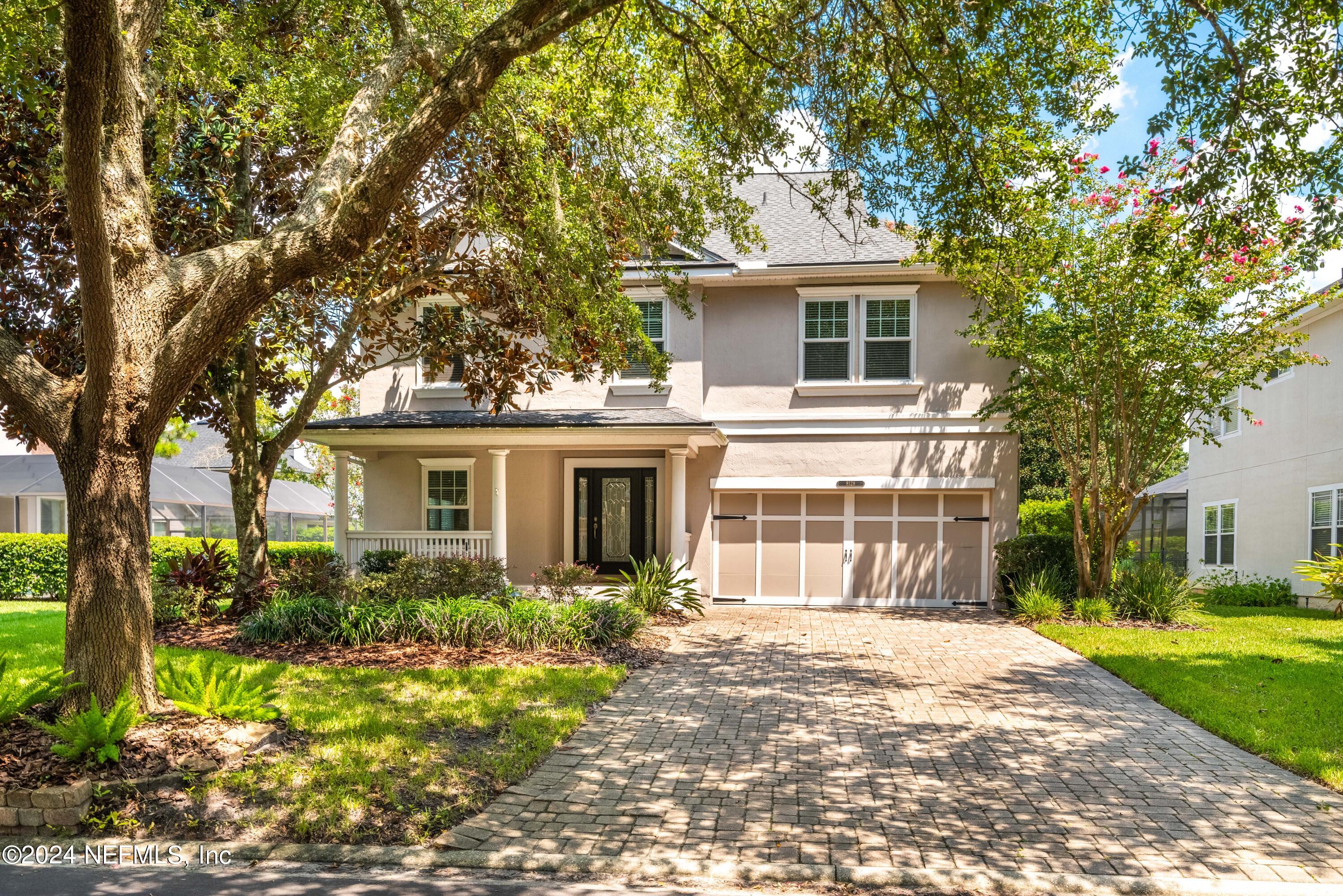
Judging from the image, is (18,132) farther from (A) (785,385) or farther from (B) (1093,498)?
(B) (1093,498)

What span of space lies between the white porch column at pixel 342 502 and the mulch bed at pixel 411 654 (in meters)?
3.70

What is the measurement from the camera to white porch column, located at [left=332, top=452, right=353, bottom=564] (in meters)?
15.2

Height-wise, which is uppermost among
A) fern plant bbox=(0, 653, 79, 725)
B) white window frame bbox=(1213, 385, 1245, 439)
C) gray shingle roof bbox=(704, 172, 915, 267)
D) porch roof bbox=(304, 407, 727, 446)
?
gray shingle roof bbox=(704, 172, 915, 267)

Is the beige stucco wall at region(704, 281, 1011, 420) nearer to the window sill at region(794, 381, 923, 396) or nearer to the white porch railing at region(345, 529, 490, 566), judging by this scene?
the window sill at region(794, 381, 923, 396)

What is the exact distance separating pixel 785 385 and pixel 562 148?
7417mm

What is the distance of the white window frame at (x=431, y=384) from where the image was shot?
54.6ft

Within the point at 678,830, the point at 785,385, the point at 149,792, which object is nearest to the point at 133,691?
the point at 149,792

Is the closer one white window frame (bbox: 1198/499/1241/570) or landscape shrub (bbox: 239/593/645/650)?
landscape shrub (bbox: 239/593/645/650)

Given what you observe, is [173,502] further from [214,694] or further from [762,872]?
[762,872]

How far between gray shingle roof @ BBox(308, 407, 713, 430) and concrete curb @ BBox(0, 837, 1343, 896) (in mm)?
9603

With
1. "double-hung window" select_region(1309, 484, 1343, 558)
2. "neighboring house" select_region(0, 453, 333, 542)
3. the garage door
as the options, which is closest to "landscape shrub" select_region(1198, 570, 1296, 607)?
"double-hung window" select_region(1309, 484, 1343, 558)

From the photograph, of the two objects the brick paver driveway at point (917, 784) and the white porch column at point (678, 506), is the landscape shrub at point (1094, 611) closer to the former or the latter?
the brick paver driveway at point (917, 784)

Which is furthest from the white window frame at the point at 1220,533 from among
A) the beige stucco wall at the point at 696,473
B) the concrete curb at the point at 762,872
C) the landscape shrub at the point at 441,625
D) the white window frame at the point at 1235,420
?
the concrete curb at the point at 762,872

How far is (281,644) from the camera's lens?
10.9m
